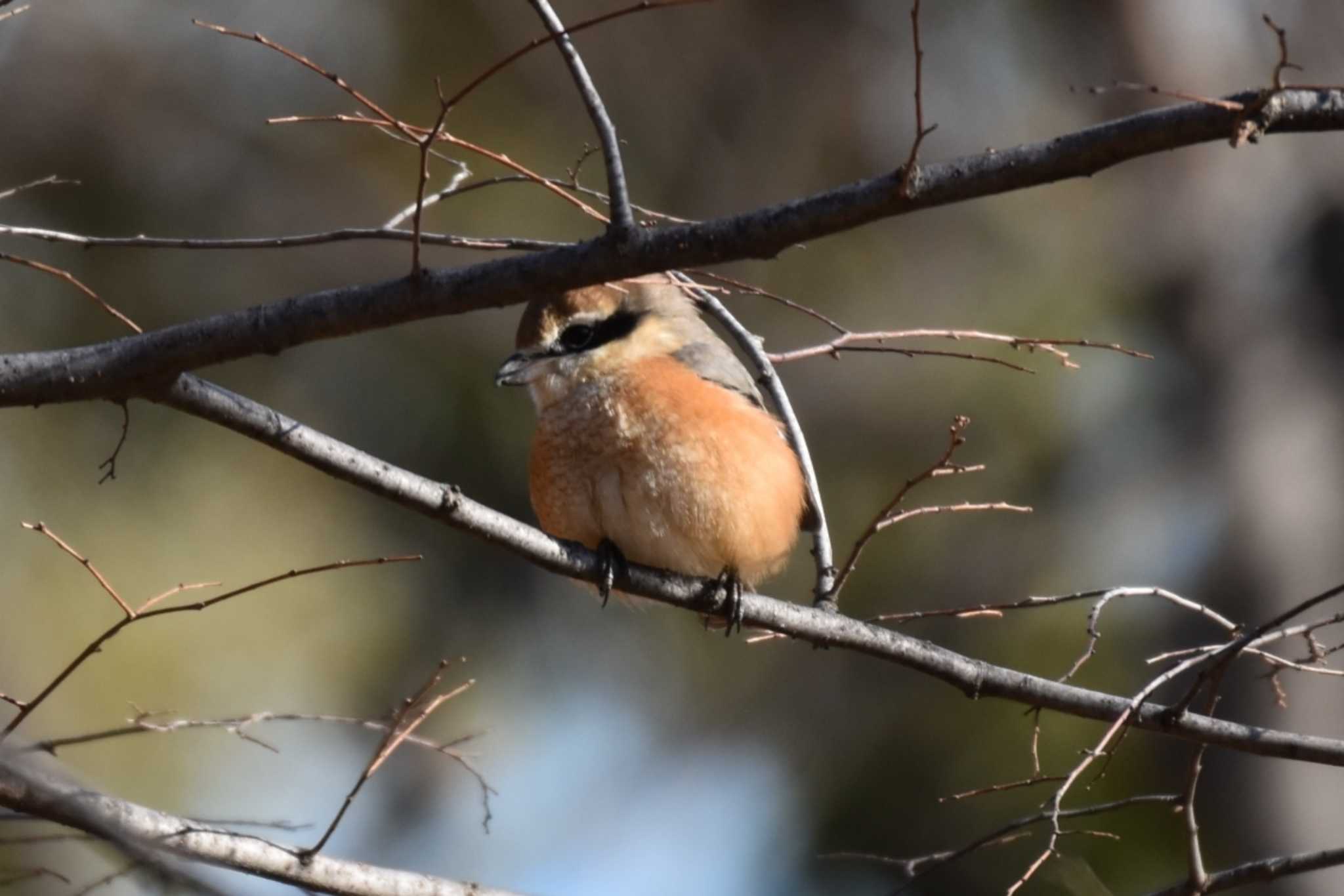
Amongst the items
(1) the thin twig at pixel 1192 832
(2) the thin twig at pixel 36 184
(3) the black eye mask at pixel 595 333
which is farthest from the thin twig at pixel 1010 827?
(2) the thin twig at pixel 36 184

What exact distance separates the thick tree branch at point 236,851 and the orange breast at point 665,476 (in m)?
1.22

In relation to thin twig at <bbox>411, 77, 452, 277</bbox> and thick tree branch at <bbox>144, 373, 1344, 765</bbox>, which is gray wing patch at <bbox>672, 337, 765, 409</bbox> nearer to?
thick tree branch at <bbox>144, 373, 1344, 765</bbox>

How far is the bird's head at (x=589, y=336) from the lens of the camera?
14.2 feet

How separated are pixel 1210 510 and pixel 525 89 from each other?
555 centimetres

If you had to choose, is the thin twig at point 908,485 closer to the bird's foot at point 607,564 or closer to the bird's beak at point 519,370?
the bird's foot at point 607,564

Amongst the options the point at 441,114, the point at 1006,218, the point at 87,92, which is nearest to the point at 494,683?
the point at 87,92

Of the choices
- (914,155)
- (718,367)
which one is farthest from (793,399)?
(914,155)

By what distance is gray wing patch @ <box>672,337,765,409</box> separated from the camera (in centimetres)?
445

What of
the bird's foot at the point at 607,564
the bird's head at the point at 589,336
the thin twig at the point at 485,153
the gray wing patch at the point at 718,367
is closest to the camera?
the thin twig at the point at 485,153

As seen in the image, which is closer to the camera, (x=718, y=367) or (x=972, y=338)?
(x=972, y=338)

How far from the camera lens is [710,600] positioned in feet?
12.6

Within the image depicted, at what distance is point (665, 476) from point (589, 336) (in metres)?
0.62

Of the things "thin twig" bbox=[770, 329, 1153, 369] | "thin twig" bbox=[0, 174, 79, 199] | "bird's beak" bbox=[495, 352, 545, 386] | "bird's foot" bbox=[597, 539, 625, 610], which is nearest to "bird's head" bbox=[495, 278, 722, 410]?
"bird's beak" bbox=[495, 352, 545, 386]

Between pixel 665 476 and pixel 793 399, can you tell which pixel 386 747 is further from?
pixel 793 399
